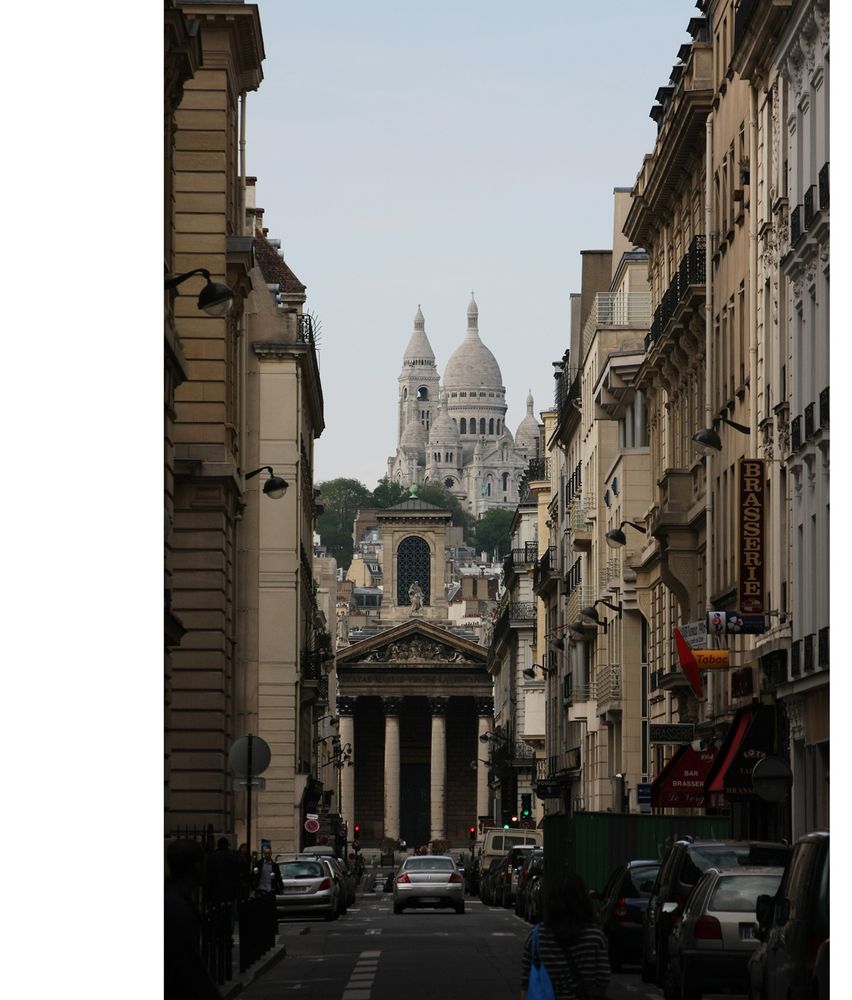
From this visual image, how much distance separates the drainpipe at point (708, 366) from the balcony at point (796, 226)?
10.0 metres

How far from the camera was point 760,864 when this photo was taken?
25.0m

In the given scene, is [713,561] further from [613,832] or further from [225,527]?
[225,527]

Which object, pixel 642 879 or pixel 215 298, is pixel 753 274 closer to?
pixel 642 879

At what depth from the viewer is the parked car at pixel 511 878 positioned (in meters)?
63.9

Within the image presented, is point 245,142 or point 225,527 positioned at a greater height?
point 245,142

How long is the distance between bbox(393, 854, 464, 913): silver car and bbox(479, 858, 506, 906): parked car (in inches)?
359

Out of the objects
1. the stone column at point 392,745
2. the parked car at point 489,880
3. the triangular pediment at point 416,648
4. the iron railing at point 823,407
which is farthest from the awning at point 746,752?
the stone column at point 392,745

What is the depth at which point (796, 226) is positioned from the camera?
3891 cm

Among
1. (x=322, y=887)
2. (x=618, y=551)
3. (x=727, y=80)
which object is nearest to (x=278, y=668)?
(x=618, y=551)

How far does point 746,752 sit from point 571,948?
26.7m

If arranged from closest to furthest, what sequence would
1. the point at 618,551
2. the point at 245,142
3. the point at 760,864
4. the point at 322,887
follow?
the point at 760,864 → the point at 245,142 → the point at 322,887 → the point at 618,551

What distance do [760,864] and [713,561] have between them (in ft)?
77.8

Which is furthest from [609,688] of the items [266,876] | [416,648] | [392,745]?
[392,745]

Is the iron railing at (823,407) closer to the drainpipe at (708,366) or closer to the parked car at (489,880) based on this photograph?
the drainpipe at (708,366)
